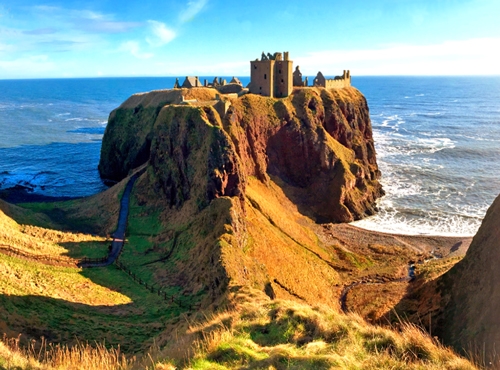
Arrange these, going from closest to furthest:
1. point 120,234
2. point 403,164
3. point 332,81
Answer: point 120,234
point 332,81
point 403,164

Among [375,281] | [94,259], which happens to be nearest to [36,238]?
[94,259]

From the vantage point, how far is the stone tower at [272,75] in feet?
232

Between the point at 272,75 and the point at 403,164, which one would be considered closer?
the point at 272,75

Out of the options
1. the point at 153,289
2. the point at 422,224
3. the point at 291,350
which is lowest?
the point at 422,224

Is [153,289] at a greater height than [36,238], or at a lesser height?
lesser

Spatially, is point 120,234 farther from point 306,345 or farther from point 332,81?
point 332,81

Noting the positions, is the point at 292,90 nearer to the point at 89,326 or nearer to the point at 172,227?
the point at 172,227

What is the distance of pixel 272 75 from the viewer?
7125 centimetres

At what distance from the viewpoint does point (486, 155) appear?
106562 millimetres

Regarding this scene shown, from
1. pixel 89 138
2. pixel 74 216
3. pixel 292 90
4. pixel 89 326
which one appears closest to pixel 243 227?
pixel 89 326

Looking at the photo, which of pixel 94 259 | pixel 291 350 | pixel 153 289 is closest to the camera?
pixel 291 350

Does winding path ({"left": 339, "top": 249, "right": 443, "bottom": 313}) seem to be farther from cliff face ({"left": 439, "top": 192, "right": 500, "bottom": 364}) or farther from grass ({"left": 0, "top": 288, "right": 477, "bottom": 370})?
grass ({"left": 0, "top": 288, "right": 477, "bottom": 370})

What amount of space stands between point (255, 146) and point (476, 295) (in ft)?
138

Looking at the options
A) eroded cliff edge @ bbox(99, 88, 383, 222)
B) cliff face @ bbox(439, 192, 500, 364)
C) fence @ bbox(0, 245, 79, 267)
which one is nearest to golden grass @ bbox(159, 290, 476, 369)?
cliff face @ bbox(439, 192, 500, 364)
